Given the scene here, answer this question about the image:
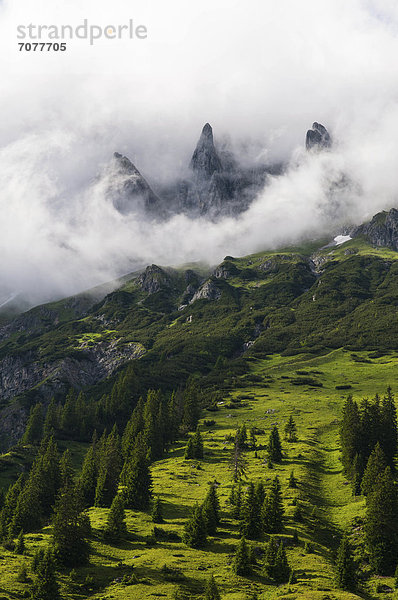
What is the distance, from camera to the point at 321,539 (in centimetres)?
6606

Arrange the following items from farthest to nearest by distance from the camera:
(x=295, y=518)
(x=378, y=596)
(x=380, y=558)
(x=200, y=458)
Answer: (x=200, y=458)
(x=295, y=518)
(x=380, y=558)
(x=378, y=596)

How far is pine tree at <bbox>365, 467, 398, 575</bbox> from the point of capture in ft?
190

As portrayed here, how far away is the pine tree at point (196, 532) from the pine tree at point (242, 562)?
362 inches

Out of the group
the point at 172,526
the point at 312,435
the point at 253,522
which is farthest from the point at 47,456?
the point at 312,435

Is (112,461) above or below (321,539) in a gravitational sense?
above

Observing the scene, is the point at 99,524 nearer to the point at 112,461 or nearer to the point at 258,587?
the point at 112,461

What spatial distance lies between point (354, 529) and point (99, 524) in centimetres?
4242

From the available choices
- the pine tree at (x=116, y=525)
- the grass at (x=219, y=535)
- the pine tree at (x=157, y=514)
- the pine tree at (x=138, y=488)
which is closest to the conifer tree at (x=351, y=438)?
the grass at (x=219, y=535)

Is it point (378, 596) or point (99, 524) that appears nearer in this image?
point (378, 596)

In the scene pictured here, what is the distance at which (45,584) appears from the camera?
4906cm

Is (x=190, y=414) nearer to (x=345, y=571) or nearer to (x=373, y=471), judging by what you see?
(x=373, y=471)

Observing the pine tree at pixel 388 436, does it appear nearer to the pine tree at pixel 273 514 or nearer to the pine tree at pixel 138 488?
the pine tree at pixel 273 514

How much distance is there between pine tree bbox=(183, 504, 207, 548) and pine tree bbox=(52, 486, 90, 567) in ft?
48.5

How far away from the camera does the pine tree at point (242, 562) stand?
5544cm
